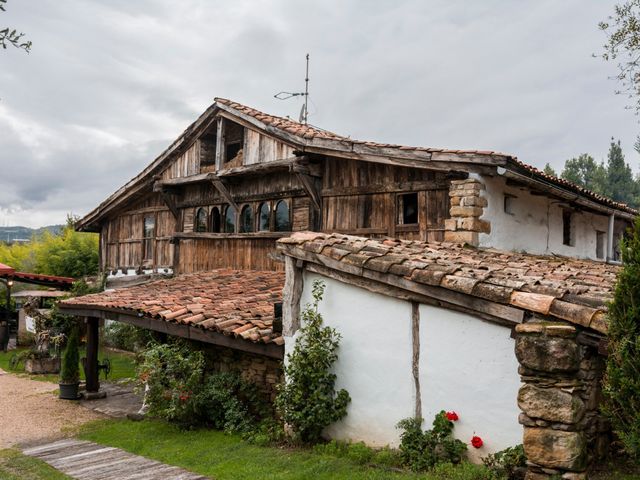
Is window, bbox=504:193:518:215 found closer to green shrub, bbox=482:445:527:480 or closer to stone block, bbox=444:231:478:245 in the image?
stone block, bbox=444:231:478:245

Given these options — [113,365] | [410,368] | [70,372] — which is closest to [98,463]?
[410,368]

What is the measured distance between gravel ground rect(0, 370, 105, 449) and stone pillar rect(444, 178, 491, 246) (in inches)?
287

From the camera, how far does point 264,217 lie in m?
12.5

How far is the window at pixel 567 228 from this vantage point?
40.6ft

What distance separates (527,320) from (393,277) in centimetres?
157

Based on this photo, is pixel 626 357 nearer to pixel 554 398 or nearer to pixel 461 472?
pixel 554 398

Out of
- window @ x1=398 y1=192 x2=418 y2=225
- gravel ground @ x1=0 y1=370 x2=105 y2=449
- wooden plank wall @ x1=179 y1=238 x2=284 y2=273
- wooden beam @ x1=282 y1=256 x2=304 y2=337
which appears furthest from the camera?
wooden plank wall @ x1=179 y1=238 x2=284 y2=273

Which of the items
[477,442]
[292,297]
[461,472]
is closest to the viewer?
[461,472]

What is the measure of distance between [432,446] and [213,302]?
485cm

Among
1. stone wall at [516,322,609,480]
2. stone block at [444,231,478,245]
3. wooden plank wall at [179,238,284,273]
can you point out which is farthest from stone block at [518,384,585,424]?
wooden plank wall at [179,238,284,273]

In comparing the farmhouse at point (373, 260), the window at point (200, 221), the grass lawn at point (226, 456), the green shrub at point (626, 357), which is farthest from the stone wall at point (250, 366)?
the window at point (200, 221)

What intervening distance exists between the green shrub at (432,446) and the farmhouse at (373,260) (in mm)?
201

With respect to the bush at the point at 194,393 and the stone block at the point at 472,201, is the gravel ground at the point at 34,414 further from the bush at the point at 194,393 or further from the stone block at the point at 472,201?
the stone block at the point at 472,201

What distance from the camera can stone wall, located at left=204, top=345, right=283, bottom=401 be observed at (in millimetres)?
8156
